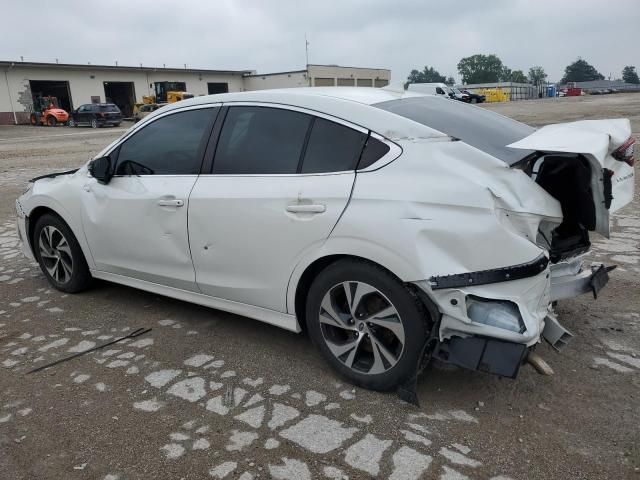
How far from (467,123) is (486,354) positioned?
1.44 meters

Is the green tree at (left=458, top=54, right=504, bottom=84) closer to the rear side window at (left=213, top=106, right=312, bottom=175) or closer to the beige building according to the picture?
the beige building

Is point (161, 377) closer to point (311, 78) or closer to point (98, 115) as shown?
point (98, 115)

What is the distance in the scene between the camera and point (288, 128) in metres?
3.41

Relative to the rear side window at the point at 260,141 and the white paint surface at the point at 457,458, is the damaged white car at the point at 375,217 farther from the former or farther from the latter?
the white paint surface at the point at 457,458

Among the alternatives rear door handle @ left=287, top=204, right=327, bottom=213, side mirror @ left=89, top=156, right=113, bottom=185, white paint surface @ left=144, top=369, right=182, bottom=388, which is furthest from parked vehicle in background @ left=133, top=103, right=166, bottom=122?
rear door handle @ left=287, top=204, right=327, bottom=213

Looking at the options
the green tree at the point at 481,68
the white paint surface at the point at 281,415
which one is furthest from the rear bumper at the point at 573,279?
the green tree at the point at 481,68

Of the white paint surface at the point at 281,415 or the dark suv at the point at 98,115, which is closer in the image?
the white paint surface at the point at 281,415

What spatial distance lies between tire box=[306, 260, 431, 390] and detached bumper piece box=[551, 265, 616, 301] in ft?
2.78

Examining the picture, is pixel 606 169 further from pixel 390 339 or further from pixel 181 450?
pixel 181 450

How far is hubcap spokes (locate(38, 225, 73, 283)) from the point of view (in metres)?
4.81

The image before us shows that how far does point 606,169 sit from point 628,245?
332 centimetres

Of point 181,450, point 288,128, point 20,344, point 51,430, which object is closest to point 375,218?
point 288,128

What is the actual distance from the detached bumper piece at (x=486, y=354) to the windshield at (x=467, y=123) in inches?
37.1

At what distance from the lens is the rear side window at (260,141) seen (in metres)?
3.35
